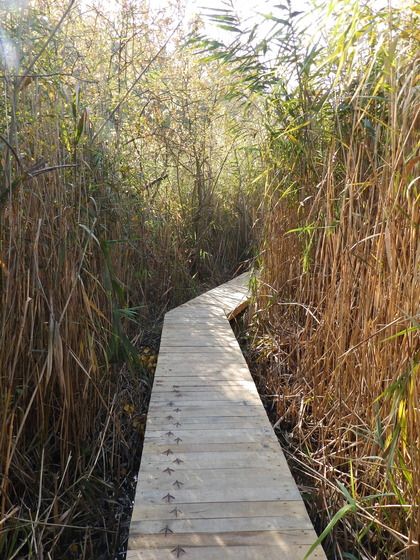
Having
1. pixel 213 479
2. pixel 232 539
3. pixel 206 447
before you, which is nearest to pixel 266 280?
pixel 206 447

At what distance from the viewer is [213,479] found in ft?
5.17

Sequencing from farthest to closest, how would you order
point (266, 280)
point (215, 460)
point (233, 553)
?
1. point (266, 280)
2. point (215, 460)
3. point (233, 553)

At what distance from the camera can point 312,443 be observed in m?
2.29

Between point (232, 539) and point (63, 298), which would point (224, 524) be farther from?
point (63, 298)

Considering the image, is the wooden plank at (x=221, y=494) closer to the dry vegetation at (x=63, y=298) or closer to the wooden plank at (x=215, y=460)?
the wooden plank at (x=215, y=460)

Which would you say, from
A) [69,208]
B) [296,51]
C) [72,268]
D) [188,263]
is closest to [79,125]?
[69,208]

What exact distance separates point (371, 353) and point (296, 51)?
1761mm

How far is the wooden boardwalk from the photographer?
1277 mm

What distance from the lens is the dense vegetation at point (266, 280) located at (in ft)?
4.69

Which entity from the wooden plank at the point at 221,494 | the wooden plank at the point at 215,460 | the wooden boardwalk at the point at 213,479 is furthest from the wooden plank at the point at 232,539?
the wooden plank at the point at 215,460

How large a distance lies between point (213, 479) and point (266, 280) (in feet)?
5.71

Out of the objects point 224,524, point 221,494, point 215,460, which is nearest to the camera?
point 224,524

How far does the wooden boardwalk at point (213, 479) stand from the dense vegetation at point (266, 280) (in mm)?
210

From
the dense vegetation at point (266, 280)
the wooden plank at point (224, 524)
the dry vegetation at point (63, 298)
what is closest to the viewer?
the wooden plank at point (224, 524)
